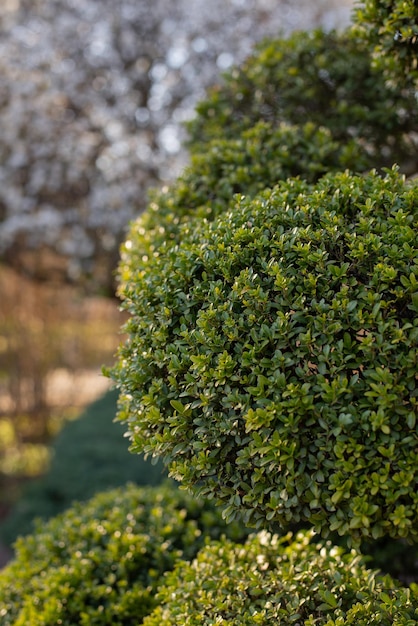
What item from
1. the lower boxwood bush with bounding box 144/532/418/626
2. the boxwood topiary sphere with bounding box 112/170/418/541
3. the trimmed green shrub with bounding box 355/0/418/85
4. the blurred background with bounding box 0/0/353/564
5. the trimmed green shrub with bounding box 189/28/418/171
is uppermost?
the blurred background with bounding box 0/0/353/564

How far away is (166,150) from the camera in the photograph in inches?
289

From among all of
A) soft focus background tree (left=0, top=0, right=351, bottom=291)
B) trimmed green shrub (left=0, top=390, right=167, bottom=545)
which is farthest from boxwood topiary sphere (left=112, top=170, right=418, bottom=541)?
soft focus background tree (left=0, top=0, right=351, bottom=291)

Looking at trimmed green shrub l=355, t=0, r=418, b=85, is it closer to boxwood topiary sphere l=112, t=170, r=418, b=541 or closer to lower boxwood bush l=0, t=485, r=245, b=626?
boxwood topiary sphere l=112, t=170, r=418, b=541

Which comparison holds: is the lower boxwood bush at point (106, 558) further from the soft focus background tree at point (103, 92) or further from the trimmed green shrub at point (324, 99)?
the soft focus background tree at point (103, 92)

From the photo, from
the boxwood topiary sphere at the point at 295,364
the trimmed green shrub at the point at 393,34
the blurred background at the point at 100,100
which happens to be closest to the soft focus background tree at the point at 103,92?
the blurred background at the point at 100,100

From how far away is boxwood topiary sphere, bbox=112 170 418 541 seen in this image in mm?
1980

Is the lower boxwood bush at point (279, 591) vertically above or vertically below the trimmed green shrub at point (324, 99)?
below

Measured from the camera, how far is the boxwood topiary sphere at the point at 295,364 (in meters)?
1.98

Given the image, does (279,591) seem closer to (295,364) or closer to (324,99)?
(295,364)

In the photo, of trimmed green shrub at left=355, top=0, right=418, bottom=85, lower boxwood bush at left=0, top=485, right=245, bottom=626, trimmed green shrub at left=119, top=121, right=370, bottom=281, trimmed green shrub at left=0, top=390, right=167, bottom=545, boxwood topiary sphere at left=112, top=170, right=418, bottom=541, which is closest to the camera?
boxwood topiary sphere at left=112, top=170, right=418, bottom=541

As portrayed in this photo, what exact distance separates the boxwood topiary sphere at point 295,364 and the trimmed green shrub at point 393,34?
777mm

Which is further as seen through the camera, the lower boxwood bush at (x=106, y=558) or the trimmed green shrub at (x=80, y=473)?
the trimmed green shrub at (x=80, y=473)

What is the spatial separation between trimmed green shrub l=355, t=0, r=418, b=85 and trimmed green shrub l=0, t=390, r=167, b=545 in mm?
3913

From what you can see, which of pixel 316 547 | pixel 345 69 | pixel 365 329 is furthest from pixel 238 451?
pixel 345 69
